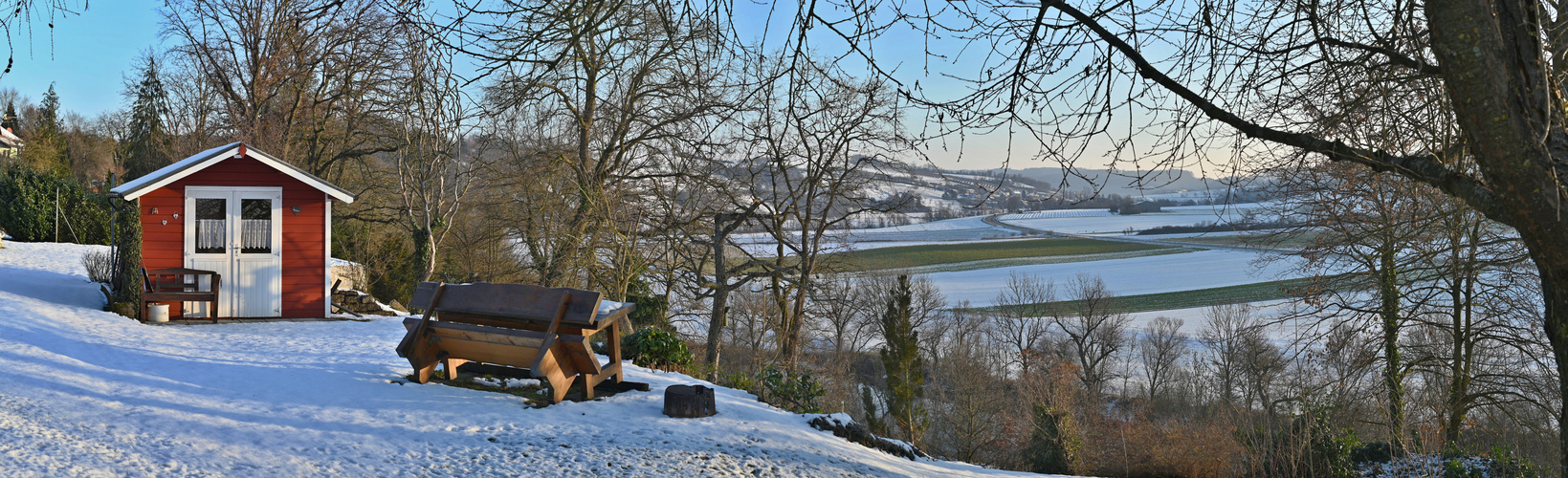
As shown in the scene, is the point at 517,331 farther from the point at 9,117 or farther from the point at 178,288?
the point at 9,117

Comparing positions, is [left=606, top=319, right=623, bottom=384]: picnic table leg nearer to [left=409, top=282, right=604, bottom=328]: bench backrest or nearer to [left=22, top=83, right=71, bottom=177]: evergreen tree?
[left=409, top=282, right=604, bottom=328]: bench backrest

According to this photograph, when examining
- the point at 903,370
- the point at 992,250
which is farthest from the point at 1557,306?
the point at 992,250

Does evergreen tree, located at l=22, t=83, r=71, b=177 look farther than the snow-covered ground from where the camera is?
Yes

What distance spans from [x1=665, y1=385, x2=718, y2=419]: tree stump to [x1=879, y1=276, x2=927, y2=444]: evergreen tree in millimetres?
8488

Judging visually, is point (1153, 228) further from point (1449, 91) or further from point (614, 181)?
point (1449, 91)

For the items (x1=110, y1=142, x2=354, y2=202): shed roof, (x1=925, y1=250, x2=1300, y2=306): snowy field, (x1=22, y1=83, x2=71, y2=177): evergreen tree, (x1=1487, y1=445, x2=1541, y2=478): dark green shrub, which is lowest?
(x1=1487, y1=445, x2=1541, y2=478): dark green shrub

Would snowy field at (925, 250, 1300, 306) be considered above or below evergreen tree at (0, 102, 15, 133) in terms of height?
below

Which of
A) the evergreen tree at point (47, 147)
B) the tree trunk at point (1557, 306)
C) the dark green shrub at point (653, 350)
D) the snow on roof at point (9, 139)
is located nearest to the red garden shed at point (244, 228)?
the dark green shrub at point (653, 350)

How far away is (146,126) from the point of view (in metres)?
36.1

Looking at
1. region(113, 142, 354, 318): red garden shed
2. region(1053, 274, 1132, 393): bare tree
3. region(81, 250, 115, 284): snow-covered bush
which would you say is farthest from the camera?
region(1053, 274, 1132, 393): bare tree

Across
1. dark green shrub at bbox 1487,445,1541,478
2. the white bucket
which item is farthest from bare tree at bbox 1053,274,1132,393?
the white bucket

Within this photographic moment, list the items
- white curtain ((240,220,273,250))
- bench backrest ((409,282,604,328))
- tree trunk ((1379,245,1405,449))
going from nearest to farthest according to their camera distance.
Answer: bench backrest ((409,282,604,328))
white curtain ((240,220,273,250))
tree trunk ((1379,245,1405,449))

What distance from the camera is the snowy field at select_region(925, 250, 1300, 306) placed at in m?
50.3

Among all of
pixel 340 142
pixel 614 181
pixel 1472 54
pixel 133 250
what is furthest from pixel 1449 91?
pixel 340 142
